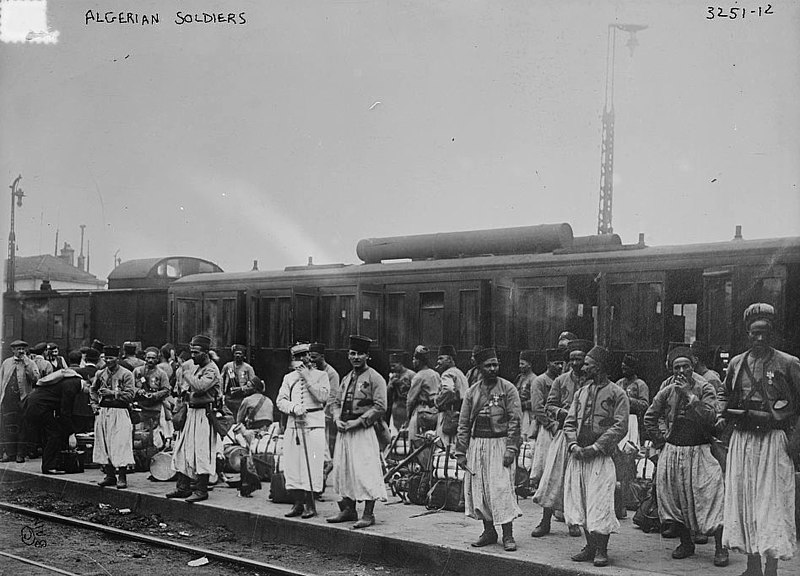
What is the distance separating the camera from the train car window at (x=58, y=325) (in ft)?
60.7

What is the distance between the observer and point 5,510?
9320 millimetres

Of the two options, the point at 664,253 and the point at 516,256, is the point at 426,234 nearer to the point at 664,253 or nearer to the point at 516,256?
the point at 516,256

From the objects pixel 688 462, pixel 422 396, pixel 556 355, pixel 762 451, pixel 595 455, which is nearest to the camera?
pixel 762 451

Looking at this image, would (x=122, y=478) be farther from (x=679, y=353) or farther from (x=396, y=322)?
(x=679, y=353)

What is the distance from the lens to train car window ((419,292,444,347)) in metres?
12.5

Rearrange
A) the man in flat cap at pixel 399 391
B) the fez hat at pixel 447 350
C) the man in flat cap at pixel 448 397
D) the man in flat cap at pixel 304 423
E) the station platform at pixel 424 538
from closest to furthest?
the station platform at pixel 424 538, the man in flat cap at pixel 304 423, the man in flat cap at pixel 448 397, the fez hat at pixel 447 350, the man in flat cap at pixel 399 391

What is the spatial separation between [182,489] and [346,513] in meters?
2.31

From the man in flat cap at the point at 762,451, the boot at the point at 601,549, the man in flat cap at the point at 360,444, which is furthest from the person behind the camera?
the man in flat cap at the point at 360,444

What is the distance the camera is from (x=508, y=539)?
6.65 metres

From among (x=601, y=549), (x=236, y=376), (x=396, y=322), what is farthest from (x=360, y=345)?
(x=396, y=322)

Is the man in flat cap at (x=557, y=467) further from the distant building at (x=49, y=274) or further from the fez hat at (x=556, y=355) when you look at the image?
the distant building at (x=49, y=274)

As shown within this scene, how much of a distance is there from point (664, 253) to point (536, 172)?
8.68ft

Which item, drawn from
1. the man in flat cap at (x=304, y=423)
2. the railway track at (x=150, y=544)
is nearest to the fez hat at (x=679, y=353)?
the man in flat cap at (x=304, y=423)

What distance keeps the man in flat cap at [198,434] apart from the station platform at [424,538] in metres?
0.25
